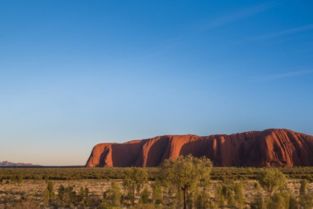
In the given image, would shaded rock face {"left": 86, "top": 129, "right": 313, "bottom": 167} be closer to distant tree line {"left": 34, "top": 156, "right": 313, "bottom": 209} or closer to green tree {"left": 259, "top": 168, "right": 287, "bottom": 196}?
green tree {"left": 259, "top": 168, "right": 287, "bottom": 196}

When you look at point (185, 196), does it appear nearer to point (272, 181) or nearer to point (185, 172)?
point (185, 172)

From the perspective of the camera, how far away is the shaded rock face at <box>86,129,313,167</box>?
387ft

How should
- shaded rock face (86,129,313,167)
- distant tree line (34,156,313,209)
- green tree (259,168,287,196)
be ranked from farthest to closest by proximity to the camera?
shaded rock face (86,129,313,167)
green tree (259,168,287,196)
distant tree line (34,156,313,209)

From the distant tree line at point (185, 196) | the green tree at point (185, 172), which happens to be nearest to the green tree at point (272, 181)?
the distant tree line at point (185, 196)

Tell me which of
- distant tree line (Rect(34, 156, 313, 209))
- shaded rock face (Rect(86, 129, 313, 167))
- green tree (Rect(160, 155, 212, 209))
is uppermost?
shaded rock face (Rect(86, 129, 313, 167))

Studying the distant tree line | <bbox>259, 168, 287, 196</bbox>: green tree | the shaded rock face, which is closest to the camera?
the distant tree line

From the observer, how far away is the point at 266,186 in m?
33.2

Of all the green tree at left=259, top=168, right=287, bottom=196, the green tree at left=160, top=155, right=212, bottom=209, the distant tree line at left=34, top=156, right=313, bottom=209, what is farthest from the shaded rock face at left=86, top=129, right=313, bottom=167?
the green tree at left=160, top=155, right=212, bottom=209

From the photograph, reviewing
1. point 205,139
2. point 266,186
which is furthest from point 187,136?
point 266,186

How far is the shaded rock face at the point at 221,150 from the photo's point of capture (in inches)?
4641

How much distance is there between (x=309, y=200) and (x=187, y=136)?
421ft

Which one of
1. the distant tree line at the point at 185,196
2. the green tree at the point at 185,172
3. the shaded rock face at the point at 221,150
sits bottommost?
the distant tree line at the point at 185,196

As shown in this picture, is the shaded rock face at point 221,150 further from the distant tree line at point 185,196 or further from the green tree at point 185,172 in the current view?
the green tree at point 185,172

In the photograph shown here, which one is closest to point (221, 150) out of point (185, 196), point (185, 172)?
point (185, 196)
